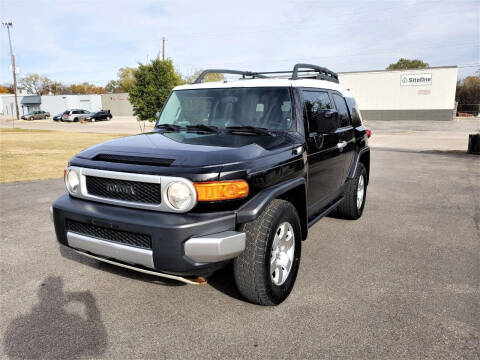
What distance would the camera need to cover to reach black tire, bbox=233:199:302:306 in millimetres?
2895

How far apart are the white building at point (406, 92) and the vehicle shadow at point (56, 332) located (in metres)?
42.7

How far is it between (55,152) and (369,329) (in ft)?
47.8

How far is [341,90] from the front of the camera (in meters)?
5.53

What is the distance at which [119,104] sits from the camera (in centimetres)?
6569

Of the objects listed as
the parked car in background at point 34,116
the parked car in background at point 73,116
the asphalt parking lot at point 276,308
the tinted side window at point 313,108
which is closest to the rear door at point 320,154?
the tinted side window at point 313,108

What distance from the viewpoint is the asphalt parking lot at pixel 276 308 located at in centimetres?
271

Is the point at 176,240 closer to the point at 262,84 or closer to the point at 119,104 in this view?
the point at 262,84

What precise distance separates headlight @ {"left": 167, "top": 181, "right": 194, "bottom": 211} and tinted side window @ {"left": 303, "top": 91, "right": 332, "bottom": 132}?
1.66 meters

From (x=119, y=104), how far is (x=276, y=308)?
221 feet

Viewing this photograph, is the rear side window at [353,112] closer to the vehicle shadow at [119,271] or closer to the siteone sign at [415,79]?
the vehicle shadow at [119,271]

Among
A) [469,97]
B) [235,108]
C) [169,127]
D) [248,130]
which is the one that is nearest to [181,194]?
[248,130]

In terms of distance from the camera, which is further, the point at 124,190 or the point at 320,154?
the point at 320,154

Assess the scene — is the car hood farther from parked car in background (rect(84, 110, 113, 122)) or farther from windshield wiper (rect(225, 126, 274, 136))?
parked car in background (rect(84, 110, 113, 122))

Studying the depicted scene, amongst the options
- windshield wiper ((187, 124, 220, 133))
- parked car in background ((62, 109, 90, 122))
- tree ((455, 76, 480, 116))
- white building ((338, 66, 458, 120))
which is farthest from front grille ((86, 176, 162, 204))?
tree ((455, 76, 480, 116))
